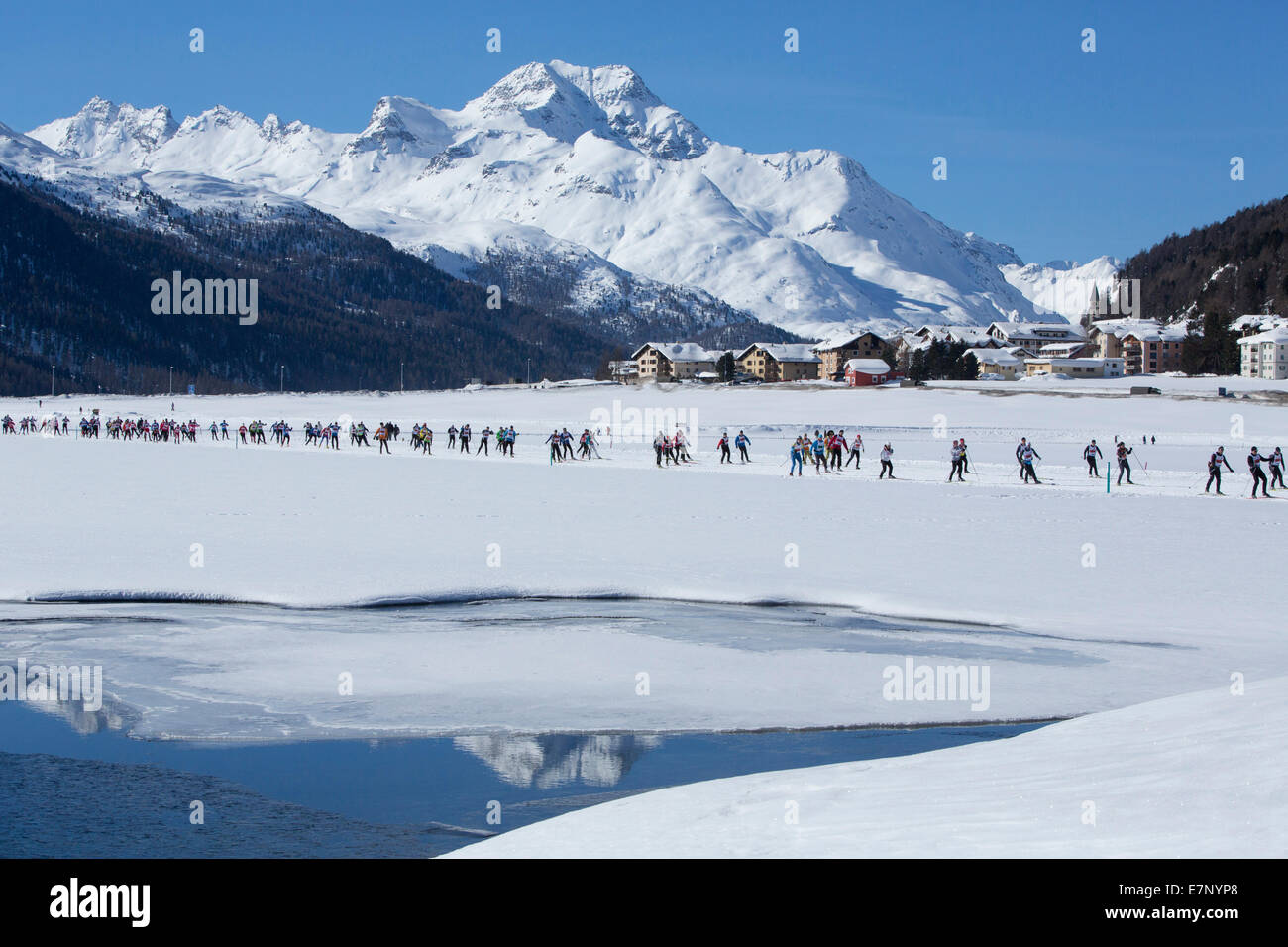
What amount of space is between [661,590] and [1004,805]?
404 inches

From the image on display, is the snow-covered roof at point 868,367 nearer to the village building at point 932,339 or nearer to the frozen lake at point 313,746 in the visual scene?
the village building at point 932,339

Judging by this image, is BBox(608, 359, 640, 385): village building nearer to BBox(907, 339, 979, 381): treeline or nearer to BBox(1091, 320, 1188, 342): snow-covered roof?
BBox(907, 339, 979, 381): treeline

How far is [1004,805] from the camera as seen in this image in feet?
22.4

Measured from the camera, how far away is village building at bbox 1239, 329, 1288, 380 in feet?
353

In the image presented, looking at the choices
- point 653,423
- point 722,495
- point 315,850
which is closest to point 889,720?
point 315,850

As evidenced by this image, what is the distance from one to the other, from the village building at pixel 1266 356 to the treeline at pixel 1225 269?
1002 inches

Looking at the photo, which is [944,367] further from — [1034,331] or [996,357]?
[1034,331]

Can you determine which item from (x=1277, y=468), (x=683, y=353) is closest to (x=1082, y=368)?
(x=683, y=353)

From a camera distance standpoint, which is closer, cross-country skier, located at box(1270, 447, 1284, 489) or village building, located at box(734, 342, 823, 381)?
cross-country skier, located at box(1270, 447, 1284, 489)

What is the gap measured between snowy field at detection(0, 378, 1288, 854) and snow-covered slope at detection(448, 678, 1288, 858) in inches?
3.7

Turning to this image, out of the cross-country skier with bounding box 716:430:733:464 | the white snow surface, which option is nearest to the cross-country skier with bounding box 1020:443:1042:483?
the white snow surface

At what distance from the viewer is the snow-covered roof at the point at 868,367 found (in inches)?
5153

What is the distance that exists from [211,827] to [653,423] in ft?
246

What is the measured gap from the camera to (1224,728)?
7.79 m
